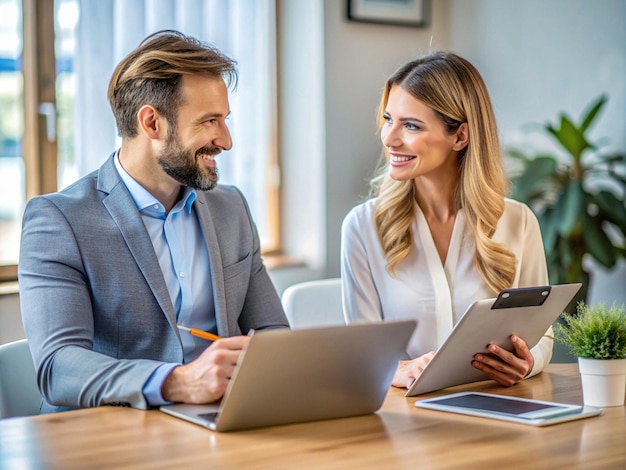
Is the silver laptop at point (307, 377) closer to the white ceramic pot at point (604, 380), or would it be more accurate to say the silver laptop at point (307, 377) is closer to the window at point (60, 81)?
the white ceramic pot at point (604, 380)

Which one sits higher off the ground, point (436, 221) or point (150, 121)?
point (150, 121)

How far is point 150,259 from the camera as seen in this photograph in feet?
6.07

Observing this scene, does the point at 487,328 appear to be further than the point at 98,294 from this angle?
No

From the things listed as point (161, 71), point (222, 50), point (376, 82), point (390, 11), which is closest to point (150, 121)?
point (161, 71)

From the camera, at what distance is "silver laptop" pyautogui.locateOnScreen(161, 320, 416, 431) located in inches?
52.2

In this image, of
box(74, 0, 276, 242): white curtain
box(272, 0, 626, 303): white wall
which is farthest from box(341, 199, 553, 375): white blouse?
box(272, 0, 626, 303): white wall

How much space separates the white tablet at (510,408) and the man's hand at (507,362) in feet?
0.33

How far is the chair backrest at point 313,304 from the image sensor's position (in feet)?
8.08

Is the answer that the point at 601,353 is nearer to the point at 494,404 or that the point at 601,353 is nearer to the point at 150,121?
the point at 494,404

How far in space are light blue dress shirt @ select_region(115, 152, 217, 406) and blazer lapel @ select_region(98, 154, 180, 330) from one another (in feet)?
0.27

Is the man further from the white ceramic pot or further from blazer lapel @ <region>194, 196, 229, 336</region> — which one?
the white ceramic pot

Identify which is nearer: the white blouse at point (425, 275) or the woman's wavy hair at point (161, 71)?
the woman's wavy hair at point (161, 71)

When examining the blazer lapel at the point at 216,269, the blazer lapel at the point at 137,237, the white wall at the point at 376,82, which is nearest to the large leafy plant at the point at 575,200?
the white wall at the point at 376,82

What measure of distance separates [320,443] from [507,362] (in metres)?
0.56
